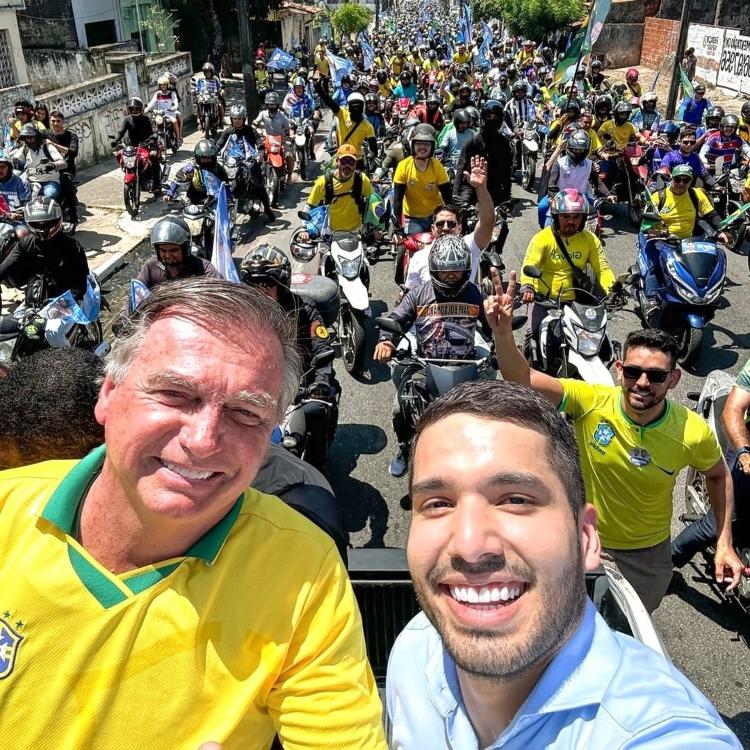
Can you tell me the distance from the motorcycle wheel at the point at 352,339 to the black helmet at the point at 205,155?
4.76 meters

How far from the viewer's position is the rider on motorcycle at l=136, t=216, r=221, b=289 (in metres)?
5.85

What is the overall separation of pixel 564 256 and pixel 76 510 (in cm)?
523

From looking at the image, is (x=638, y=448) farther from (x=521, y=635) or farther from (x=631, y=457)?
(x=521, y=635)

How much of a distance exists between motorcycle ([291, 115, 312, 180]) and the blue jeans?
42.9 ft

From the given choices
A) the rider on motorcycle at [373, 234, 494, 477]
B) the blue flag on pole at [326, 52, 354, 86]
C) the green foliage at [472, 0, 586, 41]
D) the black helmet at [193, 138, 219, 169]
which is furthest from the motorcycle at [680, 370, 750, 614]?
the green foliage at [472, 0, 586, 41]

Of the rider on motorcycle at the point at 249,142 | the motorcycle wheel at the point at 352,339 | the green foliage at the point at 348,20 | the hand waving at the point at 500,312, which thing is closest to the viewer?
the hand waving at the point at 500,312

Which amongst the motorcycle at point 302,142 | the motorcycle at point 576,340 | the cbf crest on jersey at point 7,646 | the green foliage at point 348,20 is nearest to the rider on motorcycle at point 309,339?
the motorcycle at point 576,340

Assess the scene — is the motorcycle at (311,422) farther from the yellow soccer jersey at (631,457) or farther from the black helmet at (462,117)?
the black helmet at (462,117)

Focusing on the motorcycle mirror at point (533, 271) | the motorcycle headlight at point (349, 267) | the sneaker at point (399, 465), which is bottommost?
the sneaker at point (399, 465)

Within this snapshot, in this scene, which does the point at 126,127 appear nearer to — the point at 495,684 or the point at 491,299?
the point at 491,299

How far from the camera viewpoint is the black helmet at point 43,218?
20.0ft

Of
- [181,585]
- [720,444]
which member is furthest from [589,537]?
[720,444]

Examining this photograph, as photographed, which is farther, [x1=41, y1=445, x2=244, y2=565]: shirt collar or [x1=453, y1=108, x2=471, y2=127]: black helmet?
[x1=453, y1=108, x2=471, y2=127]: black helmet

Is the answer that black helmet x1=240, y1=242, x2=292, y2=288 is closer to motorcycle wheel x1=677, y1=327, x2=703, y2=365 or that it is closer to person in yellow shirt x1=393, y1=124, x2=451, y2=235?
person in yellow shirt x1=393, y1=124, x2=451, y2=235
